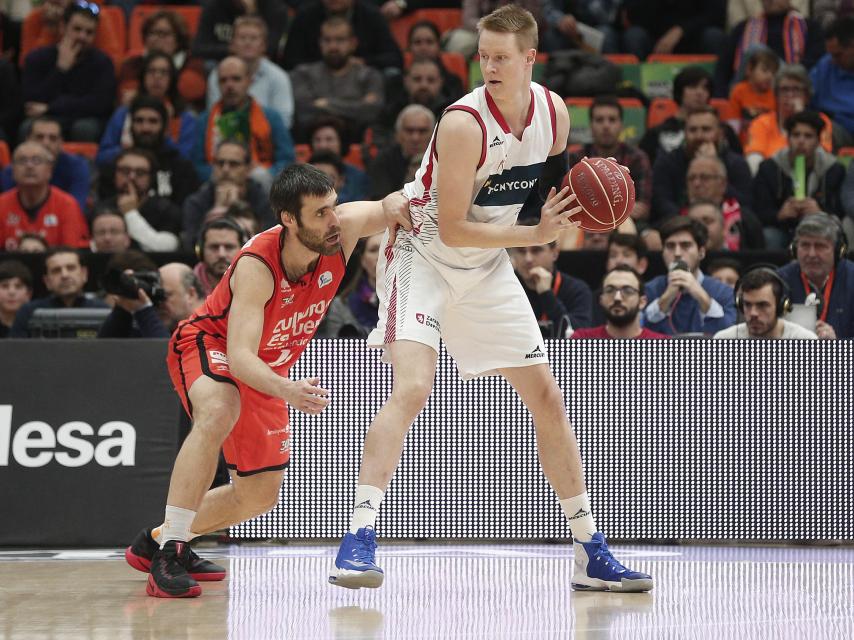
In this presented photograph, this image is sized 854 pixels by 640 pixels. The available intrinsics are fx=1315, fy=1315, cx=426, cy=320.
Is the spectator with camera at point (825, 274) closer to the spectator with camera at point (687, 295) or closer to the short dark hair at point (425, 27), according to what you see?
the spectator with camera at point (687, 295)

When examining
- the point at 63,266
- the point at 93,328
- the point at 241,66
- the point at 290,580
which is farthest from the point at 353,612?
the point at 241,66

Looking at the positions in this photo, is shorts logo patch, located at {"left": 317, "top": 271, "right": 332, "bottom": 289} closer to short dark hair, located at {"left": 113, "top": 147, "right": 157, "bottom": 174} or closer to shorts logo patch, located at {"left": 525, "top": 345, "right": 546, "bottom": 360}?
shorts logo patch, located at {"left": 525, "top": 345, "right": 546, "bottom": 360}

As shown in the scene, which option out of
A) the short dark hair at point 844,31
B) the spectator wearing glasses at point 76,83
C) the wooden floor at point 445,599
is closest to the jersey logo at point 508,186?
the wooden floor at point 445,599

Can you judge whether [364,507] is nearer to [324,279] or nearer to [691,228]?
[324,279]

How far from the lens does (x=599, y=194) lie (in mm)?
5012

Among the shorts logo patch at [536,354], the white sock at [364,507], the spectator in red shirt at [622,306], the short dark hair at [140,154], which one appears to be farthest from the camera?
the short dark hair at [140,154]

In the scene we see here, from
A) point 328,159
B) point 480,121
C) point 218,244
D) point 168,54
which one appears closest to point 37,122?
point 168,54

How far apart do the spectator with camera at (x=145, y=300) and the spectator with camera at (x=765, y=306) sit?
3.18 m

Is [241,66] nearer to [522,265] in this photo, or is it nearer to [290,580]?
[522,265]

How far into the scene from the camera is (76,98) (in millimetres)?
12430

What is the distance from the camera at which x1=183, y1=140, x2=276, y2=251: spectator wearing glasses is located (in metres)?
10.1

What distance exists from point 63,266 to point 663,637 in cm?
551

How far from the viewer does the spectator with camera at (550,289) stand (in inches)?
320

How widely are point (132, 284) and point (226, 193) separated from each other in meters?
2.83
